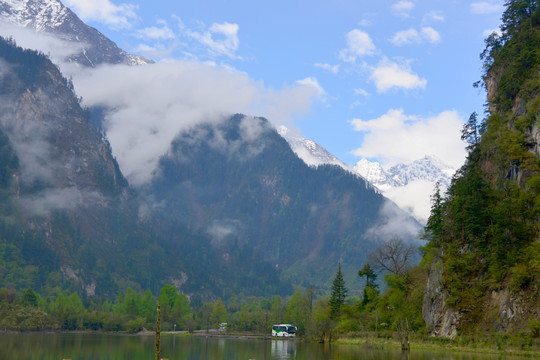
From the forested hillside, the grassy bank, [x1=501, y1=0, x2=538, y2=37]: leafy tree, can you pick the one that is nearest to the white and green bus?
the grassy bank

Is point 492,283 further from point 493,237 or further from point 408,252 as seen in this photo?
point 408,252

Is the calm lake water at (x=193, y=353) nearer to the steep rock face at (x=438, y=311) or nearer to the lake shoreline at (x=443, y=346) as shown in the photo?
the lake shoreline at (x=443, y=346)

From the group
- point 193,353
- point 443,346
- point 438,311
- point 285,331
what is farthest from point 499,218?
point 285,331

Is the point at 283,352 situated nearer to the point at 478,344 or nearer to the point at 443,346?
the point at 443,346

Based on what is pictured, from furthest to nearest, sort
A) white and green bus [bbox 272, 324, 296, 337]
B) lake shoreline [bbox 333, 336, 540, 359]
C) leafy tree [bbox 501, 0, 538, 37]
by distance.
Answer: white and green bus [bbox 272, 324, 296, 337], leafy tree [bbox 501, 0, 538, 37], lake shoreline [bbox 333, 336, 540, 359]

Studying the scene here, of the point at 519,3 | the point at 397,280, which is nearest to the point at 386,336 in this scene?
the point at 397,280

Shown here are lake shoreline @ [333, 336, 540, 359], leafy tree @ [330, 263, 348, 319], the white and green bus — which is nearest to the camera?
lake shoreline @ [333, 336, 540, 359]

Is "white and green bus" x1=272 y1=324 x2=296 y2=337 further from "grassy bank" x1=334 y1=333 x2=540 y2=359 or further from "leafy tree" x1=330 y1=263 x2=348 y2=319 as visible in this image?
"grassy bank" x1=334 y1=333 x2=540 y2=359

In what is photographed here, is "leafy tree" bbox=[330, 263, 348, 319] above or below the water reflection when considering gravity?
above

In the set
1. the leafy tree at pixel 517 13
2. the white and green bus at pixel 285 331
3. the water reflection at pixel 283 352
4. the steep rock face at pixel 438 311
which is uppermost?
the leafy tree at pixel 517 13

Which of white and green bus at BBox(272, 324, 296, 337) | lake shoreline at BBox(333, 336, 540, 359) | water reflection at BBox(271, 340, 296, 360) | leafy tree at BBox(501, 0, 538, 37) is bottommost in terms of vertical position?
white and green bus at BBox(272, 324, 296, 337)

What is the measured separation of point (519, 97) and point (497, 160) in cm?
1424

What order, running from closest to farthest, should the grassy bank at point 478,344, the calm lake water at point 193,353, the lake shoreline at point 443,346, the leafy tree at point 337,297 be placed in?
the calm lake water at point 193,353 < the lake shoreline at point 443,346 < the grassy bank at point 478,344 < the leafy tree at point 337,297

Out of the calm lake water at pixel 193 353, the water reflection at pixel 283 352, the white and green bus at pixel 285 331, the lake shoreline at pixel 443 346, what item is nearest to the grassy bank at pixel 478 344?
the lake shoreline at pixel 443 346
